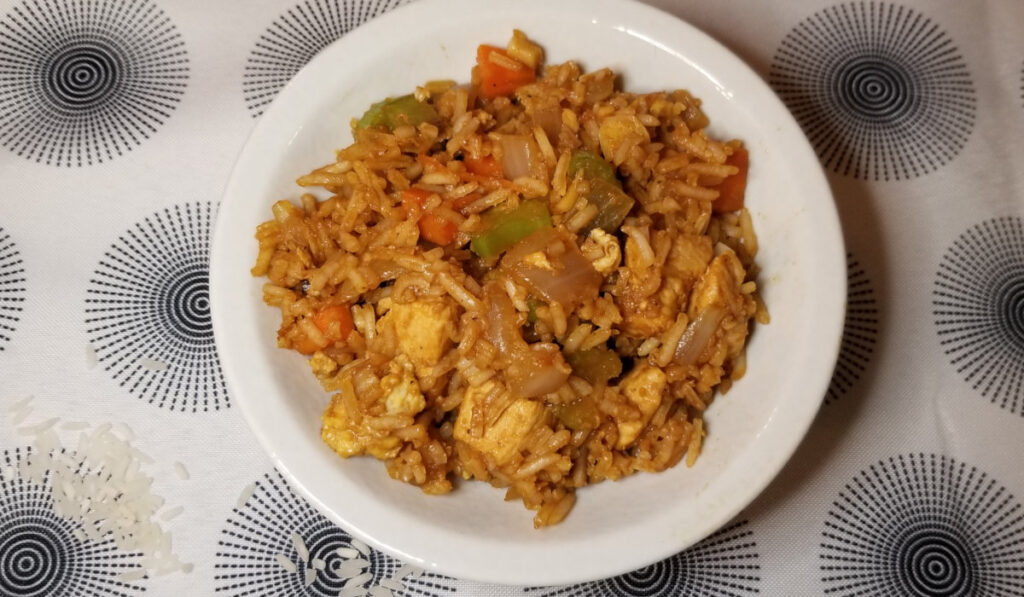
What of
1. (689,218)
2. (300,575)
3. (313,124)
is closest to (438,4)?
(313,124)

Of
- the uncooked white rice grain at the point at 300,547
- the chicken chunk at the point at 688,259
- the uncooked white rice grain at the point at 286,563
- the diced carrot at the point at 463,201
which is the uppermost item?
the diced carrot at the point at 463,201

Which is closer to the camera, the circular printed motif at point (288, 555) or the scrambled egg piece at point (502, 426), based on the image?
the scrambled egg piece at point (502, 426)

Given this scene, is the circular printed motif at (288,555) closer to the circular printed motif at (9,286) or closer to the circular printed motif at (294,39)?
the circular printed motif at (9,286)

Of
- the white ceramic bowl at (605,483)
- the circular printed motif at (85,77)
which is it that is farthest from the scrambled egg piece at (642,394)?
the circular printed motif at (85,77)

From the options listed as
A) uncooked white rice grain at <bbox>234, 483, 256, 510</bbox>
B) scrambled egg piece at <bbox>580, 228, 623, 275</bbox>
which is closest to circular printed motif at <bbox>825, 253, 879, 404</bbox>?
scrambled egg piece at <bbox>580, 228, 623, 275</bbox>

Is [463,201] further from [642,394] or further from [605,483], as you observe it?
[605,483]

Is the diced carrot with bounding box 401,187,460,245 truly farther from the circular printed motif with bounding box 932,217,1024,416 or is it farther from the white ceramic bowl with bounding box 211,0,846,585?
the circular printed motif with bounding box 932,217,1024,416

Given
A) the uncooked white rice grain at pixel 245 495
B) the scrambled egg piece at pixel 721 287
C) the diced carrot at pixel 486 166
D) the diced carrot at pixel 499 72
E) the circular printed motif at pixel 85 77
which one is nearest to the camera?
the scrambled egg piece at pixel 721 287
